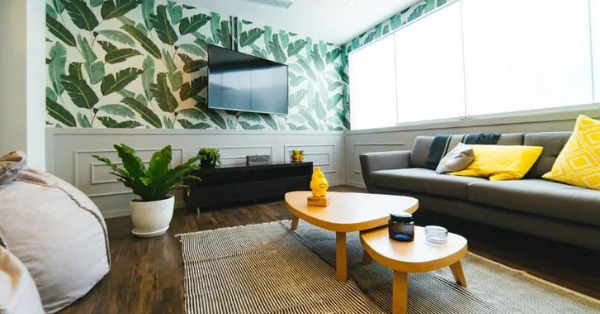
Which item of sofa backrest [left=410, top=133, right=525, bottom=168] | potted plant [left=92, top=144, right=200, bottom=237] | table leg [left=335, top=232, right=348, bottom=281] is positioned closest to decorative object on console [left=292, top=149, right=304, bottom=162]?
sofa backrest [left=410, top=133, right=525, bottom=168]

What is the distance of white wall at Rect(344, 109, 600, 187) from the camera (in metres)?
1.89

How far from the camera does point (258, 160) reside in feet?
9.86

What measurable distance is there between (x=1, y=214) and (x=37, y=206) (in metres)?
0.10

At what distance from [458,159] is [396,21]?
214 cm

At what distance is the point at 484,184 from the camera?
1.53 metres

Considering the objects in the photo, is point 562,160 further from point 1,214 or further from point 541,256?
point 1,214

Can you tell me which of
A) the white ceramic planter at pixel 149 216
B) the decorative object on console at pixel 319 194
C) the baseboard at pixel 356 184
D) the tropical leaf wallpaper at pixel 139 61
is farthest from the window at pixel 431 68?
the white ceramic planter at pixel 149 216

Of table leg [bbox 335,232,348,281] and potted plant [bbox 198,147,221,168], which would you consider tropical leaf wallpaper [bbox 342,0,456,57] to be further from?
table leg [bbox 335,232,348,281]

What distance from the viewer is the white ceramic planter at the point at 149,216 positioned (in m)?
1.79

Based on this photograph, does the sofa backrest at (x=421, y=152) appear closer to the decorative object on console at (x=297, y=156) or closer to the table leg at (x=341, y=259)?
the decorative object on console at (x=297, y=156)

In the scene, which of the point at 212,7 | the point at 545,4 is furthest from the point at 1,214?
the point at 545,4

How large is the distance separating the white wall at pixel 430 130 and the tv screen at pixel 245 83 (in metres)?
1.28

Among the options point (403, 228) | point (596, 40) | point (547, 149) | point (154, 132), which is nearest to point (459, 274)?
point (403, 228)

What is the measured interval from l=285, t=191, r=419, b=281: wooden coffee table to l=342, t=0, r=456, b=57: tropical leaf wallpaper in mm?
2473
